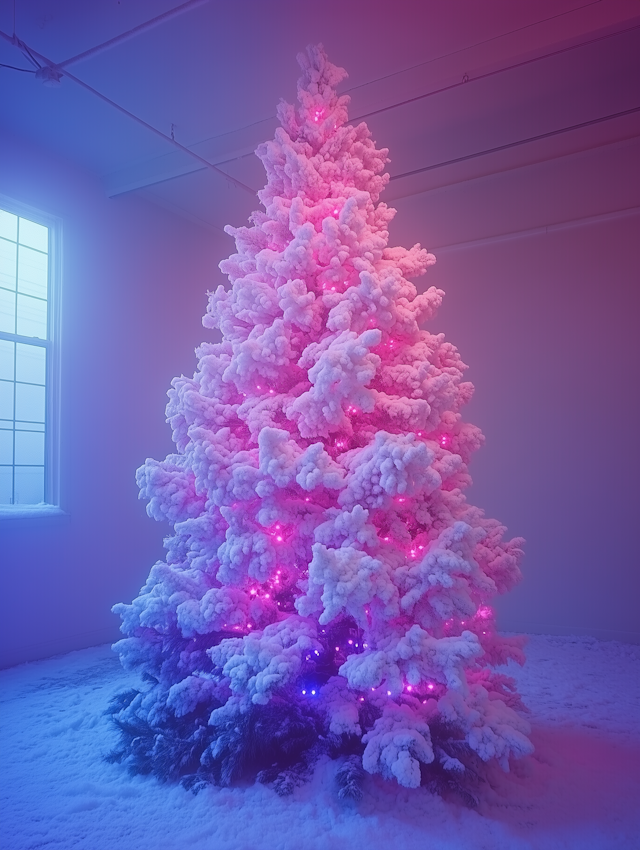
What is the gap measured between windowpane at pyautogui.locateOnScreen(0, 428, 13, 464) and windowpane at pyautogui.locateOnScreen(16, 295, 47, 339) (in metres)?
0.77

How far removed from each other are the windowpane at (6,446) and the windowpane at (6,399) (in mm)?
122

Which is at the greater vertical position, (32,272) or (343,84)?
(343,84)

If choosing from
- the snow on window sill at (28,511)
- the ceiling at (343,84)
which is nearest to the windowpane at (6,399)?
the snow on window sill at (28,511)

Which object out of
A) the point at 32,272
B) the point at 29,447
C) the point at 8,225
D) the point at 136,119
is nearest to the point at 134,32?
the point at 136,119

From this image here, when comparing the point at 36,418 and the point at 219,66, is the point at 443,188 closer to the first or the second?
the point at 219,66

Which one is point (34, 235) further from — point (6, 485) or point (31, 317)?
point (6, 485)

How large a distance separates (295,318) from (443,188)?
290 cm

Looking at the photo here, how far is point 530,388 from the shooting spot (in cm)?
565

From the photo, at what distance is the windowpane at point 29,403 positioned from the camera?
4.63 meters

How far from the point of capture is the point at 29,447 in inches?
184

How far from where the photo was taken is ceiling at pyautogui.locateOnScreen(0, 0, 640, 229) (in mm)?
3270

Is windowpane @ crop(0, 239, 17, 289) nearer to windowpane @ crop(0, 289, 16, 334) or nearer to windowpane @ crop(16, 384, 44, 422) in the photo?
windowpane @ crop(0, 289, 16, 334)

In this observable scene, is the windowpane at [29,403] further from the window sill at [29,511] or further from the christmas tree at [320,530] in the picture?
the christmas tree at [320,530]

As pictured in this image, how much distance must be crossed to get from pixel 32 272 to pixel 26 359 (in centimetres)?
69
